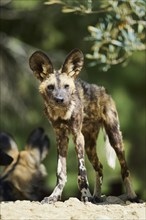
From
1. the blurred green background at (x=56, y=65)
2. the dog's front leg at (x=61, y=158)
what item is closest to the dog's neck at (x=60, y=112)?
the dog's front leg at (x=61, y=158)

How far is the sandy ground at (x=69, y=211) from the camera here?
5676 mm

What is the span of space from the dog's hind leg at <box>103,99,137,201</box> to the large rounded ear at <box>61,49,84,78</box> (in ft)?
1.73

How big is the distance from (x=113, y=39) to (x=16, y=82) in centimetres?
648

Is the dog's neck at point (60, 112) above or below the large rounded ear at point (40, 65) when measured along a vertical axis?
below

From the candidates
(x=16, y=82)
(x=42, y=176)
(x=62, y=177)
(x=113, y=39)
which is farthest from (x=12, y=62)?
(x=62, y=177)

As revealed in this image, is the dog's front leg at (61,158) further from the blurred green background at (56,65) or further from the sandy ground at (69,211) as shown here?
the blurred green background at (56,65)

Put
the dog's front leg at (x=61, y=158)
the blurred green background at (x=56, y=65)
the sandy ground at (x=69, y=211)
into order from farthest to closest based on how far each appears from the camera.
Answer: the blurred green background at (x=56, y=65) → the dog's front leg at (x=61, y=158) → the sandy ground at (x=69, y=211)

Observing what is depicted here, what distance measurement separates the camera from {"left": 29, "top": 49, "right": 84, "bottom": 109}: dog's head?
20.8ft

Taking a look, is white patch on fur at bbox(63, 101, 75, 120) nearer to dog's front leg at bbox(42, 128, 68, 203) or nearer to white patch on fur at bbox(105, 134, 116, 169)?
dog's front leg at bbox(42, 128, 68, 203)

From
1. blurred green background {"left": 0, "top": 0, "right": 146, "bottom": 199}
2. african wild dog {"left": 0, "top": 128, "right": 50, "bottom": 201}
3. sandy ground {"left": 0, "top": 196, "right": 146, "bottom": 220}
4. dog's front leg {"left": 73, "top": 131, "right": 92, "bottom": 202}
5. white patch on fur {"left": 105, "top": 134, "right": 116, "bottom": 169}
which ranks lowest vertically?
sandy ground {"left": 0, "top": 196, "right": 146, "bottom": 220}

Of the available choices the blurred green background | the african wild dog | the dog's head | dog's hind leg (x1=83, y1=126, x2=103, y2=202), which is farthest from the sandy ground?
the blurred green background

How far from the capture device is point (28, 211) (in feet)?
19.2

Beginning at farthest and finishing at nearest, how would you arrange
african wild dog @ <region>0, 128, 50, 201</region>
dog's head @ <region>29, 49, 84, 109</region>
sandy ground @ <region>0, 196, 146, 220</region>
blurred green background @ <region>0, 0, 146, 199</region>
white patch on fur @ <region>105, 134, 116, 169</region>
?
1. blurred green background @ <region>0, 0, 146, 199</region>
2. african wild dog @ <region>0, 128, 50, 201</region>
3. white patch on fur @ <region>105, 134, 116, 169</region>
4. dog's head @ <region>29, 49, 84, 109</region>
5. sandy ground @ <region>0, 196, 146, 220</region>

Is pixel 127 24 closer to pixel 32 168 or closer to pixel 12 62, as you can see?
pixel 32 168
